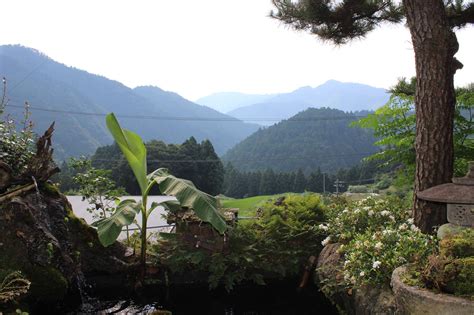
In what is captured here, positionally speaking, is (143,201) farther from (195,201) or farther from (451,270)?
(451,270)

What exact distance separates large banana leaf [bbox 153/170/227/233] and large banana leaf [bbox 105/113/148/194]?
0.36 m

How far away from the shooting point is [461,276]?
3.49 m

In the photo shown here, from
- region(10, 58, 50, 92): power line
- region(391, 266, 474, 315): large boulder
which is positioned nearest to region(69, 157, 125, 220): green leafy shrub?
region(391, 266, 474, 315): large boulder

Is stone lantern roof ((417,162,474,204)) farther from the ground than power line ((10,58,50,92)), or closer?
closer

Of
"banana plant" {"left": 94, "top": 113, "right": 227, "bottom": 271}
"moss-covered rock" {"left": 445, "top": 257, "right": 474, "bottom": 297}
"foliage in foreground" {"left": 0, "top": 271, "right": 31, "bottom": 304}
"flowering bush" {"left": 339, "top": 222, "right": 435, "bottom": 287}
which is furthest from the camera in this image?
"banana plant" {"left": 94, "top": 113, "right": 227, "bottom": 271}

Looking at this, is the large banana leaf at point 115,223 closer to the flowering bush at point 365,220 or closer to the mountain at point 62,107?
the flowering bush at point 365,220

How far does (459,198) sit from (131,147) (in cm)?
470

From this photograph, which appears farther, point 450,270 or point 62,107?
point 62,107

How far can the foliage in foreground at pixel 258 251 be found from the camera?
6594mm

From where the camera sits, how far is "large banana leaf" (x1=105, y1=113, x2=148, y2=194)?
6164 mm

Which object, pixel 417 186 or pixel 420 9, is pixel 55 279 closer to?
pixel 417 186

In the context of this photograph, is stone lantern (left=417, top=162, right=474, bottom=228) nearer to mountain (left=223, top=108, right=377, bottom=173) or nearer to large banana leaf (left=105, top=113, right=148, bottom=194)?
large banana leaf (left=105, top=113, right=148, bottom=194)

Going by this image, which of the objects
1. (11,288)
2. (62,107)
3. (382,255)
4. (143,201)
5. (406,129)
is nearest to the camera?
(11,288)

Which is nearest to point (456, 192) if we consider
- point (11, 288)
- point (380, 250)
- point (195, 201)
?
point (380, 250)
